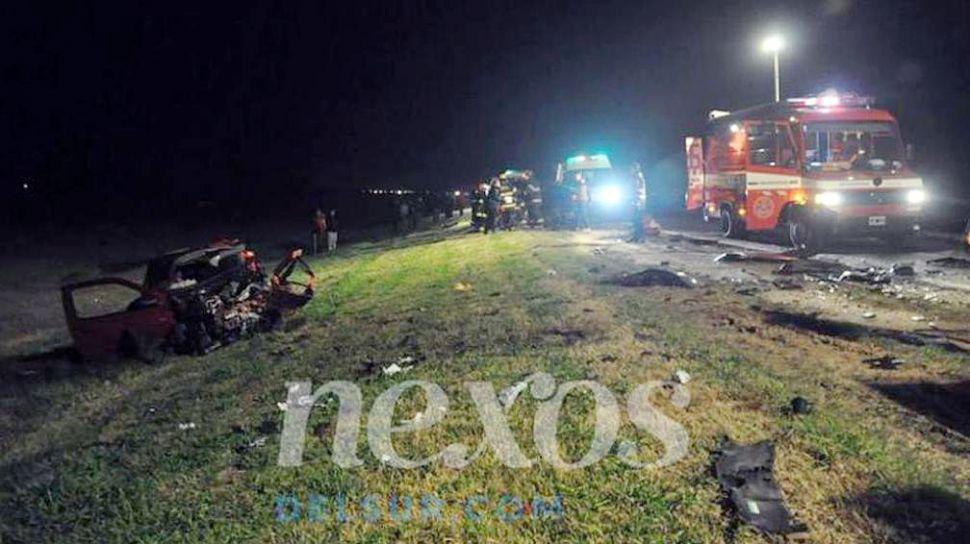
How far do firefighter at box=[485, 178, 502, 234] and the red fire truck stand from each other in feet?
29.4

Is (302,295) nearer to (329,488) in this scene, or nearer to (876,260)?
(329,488)

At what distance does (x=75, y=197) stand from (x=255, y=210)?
57.7ft

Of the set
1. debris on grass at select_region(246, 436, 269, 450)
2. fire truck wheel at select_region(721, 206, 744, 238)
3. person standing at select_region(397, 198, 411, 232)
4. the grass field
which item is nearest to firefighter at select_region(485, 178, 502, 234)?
person standing at select_region(397, 198, 411, 232)

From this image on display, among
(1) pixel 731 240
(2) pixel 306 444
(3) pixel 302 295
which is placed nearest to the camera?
(2) pixel 306 444

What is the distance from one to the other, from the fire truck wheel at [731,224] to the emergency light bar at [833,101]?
3.09 m

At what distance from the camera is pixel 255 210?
47406 mm

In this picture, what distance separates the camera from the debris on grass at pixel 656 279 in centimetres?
1096

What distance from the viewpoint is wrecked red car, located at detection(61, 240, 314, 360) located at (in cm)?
924

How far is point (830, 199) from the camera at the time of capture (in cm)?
1355

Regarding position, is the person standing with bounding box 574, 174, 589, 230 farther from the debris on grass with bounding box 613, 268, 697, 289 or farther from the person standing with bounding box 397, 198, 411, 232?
the debris on grass with bounding box 613, 268, 697, 289

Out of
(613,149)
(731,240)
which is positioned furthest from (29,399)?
(613,149)

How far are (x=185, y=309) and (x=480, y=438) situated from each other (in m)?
5.95

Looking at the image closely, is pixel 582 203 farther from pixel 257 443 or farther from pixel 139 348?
pixel 257 443

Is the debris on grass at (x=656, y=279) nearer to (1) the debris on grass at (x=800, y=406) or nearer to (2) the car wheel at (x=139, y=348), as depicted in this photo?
(1) the debris on grass at (x=800, y=406)
